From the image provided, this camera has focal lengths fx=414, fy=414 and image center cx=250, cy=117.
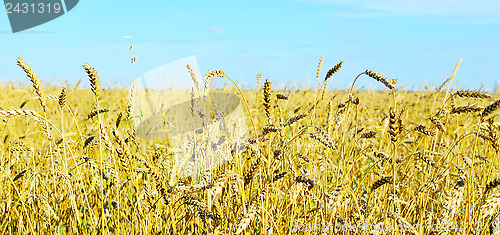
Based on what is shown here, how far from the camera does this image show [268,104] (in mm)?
1438

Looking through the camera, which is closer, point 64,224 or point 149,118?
point 64,224

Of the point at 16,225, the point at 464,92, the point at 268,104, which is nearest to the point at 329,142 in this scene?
the point at 268,104

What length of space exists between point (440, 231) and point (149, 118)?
382cm

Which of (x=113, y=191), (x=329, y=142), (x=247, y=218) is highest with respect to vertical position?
(x=329, y=142)

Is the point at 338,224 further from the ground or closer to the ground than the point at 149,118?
closer to the ground

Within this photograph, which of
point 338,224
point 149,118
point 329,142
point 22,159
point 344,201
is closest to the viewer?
point 329,142

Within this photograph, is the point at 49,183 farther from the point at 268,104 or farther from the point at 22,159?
the point at 268,104

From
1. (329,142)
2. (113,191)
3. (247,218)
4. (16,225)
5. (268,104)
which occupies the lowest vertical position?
(16,225)

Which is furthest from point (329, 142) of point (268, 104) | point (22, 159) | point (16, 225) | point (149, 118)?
point (149, 118)

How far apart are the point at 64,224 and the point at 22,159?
131 cm

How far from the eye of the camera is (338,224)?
71.4 inches

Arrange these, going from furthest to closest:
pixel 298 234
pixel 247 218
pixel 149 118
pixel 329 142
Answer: pixel 149 118
pixel 298 234
pixel 329 142
pixel 247 218

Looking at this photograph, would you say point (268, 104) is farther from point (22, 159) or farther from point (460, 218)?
point (22, 159)

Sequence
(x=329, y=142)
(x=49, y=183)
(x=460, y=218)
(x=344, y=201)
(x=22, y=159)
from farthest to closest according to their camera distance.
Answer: (x=22, y=159) < (x=49, y=183) < (x=460, y=218) < (x=344, y=201) < (x=329, y=142)
